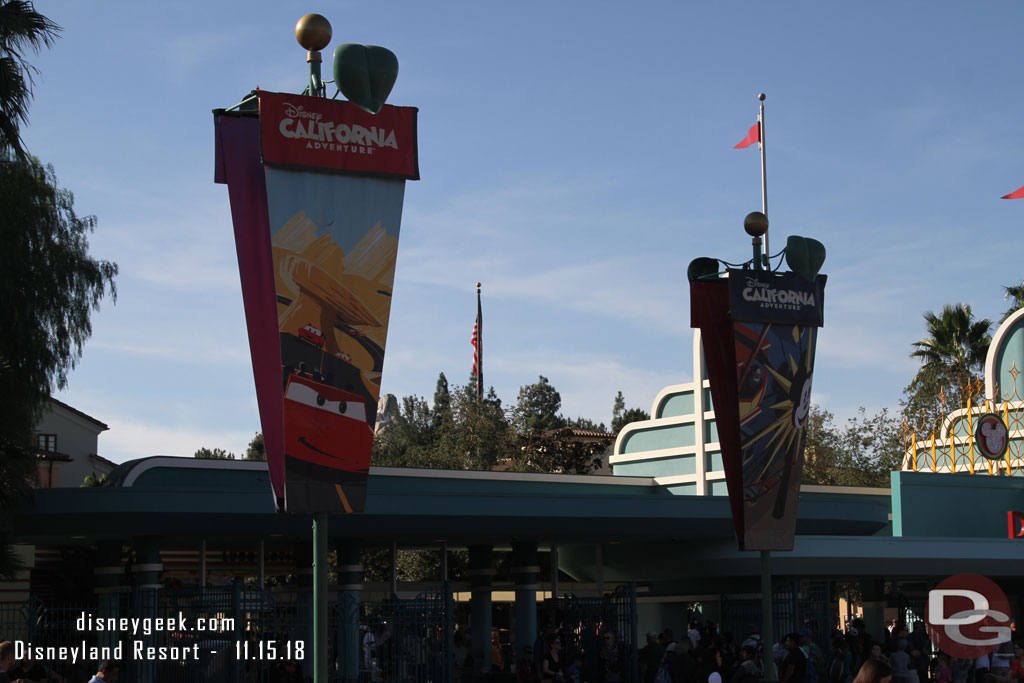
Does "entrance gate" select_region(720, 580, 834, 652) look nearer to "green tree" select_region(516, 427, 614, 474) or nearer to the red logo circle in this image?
the red logo circle

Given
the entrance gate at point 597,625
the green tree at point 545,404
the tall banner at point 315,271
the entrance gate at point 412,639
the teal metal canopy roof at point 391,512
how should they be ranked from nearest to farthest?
the tall banner at point 315,271, the teal metal canopy roof at point 391,512, the entrance gate at point 412,639, the entrance gate at point 597,625, the green tree at point 545,404

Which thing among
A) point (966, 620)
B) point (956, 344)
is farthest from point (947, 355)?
point (966, 620)

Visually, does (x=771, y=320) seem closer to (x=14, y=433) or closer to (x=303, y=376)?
(x=303, y=376)

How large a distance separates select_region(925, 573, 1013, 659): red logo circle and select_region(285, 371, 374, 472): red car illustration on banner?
1214 cm

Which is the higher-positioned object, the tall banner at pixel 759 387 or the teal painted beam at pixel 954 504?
the tall banner at pixel 759 387

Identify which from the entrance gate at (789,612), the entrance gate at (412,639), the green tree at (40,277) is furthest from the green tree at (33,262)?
the entrance gate at (789,612)

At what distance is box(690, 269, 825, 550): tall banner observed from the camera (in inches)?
720

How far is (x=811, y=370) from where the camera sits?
19.0 meters

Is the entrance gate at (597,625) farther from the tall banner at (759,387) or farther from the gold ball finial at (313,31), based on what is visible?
the gold ball finial at (313,31)

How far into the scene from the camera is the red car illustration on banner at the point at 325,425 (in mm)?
13125

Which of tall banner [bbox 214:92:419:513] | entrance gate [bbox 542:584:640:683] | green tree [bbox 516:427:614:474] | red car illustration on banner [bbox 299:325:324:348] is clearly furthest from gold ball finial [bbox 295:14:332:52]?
green tree [bbox 516:427:614:474]

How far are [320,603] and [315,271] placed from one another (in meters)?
3.49

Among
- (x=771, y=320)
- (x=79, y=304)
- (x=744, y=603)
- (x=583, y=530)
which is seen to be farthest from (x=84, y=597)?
(x=771, y=320)

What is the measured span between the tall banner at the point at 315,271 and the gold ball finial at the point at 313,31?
655mm
